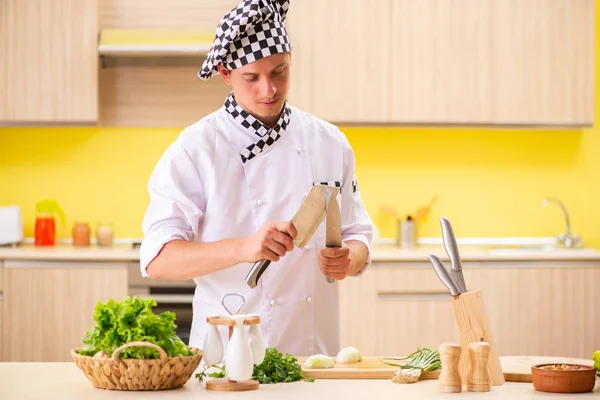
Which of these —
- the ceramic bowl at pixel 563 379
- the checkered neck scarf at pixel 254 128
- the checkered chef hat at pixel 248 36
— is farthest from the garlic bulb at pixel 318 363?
the checkered chef hat at pixel 248 36

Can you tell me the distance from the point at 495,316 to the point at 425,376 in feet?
7.94

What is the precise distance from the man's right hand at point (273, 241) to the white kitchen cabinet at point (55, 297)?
229 cm

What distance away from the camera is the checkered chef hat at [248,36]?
7.48 feet

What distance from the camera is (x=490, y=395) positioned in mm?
1885

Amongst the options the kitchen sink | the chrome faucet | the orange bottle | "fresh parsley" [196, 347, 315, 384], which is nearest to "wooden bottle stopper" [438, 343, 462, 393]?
"fresh parsley" [196, 347, 315, 384]

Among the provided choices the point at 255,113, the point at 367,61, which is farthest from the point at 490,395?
the point at 367,61

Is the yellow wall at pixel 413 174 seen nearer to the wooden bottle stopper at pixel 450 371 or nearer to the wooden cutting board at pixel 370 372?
the wooden cutting board at pixel 370 372

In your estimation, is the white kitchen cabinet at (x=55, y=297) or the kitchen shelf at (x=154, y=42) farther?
the kitchen shelf at (x=154, y=42)

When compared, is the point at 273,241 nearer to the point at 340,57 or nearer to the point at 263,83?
the point at 263,83

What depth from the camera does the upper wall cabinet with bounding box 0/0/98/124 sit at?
4.54 m

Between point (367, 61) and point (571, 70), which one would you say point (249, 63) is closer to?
point (367, 61)

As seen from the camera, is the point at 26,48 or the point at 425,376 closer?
the point at 425,376

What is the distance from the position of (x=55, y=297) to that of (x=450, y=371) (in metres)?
2.79

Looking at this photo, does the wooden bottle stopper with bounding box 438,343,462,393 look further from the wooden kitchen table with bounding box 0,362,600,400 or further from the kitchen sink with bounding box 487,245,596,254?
the kitchen sink with bounding box 487,245,596,254
